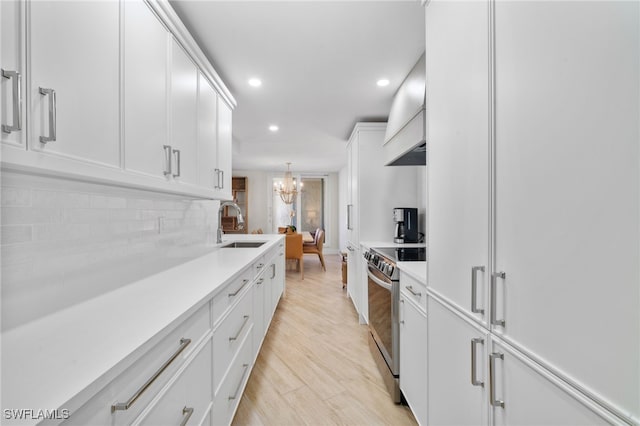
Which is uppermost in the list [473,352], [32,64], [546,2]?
[546,2]

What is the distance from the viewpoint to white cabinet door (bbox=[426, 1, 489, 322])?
0.88m

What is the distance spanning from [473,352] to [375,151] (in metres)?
2.56

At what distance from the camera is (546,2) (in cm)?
64

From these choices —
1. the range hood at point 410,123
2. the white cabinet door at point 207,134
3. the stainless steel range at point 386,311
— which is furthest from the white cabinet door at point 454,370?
the white cabinet door at point 207,134

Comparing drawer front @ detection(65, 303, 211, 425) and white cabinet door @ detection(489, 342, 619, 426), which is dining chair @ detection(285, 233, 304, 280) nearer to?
drawer front @ detection(65, 303, 211, 425)

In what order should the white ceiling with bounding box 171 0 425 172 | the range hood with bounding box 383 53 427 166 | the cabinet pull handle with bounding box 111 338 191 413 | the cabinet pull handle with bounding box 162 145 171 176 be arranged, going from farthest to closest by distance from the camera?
the range hood with bounding box 383 53 427 166 → the white ceiling with bounding box 171 0 425 172 → the cabinet pull handle with bounding box 162 145 171 176 → the cabinet pull handle with bounding box 111 338 191 413

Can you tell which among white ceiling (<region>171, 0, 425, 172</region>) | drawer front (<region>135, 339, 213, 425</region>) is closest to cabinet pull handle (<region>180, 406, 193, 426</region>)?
drawer front (<region>135, 339, 213, 425</region>)

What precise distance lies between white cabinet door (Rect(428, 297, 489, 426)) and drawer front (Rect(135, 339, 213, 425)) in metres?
0.99

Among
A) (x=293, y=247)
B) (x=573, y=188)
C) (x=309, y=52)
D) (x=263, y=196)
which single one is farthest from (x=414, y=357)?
(x=263, y=196)

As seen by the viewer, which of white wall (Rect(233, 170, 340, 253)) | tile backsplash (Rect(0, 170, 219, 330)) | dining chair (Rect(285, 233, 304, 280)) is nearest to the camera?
tile backsplash (Rect(0, 170, 219, 330))

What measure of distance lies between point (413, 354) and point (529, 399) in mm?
865

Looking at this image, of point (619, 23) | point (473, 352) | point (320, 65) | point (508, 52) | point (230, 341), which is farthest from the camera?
point (320, 65)

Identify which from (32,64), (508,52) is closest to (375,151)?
(508,52)

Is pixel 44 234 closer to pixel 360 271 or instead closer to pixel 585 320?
pixel 585 320
